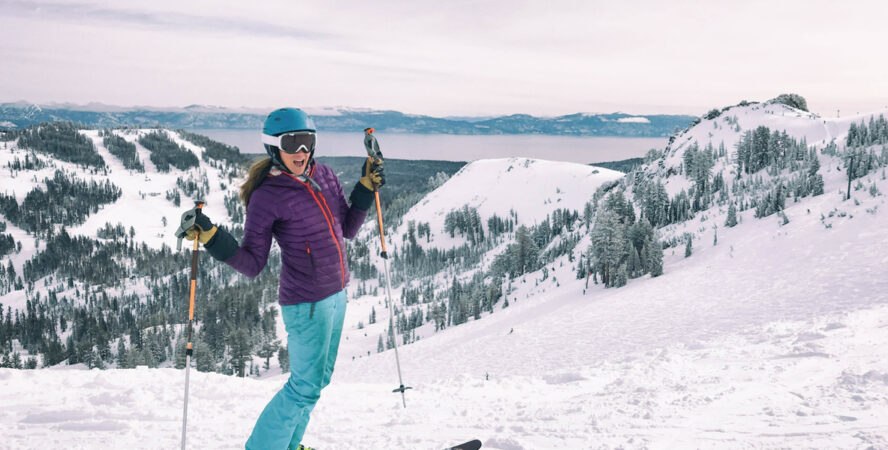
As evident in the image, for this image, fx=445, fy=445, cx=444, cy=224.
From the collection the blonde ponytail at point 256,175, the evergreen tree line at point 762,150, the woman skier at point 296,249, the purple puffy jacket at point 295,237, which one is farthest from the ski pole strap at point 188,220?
the evergreen tree line at point 762,150

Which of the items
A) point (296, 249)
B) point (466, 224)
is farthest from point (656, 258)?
point (466, 224)

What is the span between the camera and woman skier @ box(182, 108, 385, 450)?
13.0 ft

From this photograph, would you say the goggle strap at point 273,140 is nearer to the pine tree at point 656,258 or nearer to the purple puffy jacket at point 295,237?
the purple puffy jacket at point 295,237

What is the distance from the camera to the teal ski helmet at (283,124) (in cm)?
400

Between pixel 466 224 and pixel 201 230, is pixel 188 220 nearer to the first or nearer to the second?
pixel 201 230

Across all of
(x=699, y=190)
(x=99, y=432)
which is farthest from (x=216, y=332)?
(x=99, y=432)

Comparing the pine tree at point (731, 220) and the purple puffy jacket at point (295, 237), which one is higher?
the purple puffy jacket at point (295, 237)

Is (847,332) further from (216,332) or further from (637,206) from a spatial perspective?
(216,332)

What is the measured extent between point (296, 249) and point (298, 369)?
1182 mm

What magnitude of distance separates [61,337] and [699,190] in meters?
157

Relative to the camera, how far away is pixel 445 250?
13825 cm

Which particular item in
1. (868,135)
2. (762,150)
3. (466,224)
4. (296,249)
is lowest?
(466,224)

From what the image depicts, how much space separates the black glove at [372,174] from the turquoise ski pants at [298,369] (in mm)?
1263

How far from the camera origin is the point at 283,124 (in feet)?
13.2
